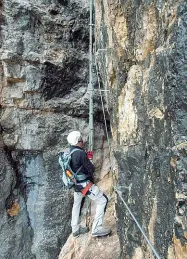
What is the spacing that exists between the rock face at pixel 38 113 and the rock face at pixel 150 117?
3138 mm

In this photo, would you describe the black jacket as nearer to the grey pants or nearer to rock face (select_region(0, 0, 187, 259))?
the grey pants

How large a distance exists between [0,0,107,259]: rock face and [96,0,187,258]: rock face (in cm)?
314

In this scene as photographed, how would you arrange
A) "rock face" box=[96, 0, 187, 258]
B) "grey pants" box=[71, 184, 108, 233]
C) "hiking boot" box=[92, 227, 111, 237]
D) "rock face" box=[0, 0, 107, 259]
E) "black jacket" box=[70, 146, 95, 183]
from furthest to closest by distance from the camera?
"rock face" box=[0, 0, 107, 259]
"hiking boot" box=[92, 227, 111, 237]
"grey pants" box=[71, 184, 108, 233]
"black jacket" box=[70, 146, 95, 183]
"rock face" box=[96, 0, 187, 258]

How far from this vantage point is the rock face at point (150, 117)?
252cm

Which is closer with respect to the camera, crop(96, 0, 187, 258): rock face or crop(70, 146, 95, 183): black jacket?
crop(96, 0, 187, 258): rock face

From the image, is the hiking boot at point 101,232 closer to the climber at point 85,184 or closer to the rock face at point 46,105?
the climber at point 85,184

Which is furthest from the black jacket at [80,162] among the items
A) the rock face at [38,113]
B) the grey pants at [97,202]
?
the rock face at [38,113]

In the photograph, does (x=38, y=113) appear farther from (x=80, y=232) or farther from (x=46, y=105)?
(x=80, y=232)

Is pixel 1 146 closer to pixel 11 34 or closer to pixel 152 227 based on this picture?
pixel 11 34

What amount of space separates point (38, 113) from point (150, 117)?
5.00 metres

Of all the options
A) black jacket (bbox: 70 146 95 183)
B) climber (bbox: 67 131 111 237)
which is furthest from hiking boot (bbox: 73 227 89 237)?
black jacket (bbox: 70 146 95 183)

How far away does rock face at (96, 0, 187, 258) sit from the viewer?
252cm

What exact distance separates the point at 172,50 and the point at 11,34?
5.74 meters

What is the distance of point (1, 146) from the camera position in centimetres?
785
